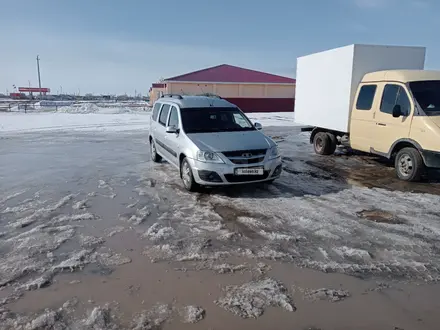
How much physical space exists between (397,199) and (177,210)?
3.84 m

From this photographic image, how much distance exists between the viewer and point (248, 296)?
3.42 meters

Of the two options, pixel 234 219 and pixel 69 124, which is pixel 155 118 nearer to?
pixel 234 219

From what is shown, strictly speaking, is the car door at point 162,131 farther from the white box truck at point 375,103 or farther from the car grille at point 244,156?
the white box truck at point 375,103

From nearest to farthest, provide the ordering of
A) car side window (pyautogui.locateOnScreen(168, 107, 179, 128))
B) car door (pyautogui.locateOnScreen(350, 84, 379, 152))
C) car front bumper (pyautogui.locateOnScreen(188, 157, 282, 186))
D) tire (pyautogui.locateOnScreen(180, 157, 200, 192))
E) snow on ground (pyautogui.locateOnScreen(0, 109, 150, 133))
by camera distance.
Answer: car front bumper (pyautogui.locateOnScreen(188, 157, 282, 186)) → tire (pyautogui.locateOnScreen(180, 157, 200, 192)) → car side window (pyautogui.locateOnScreen(168, 107, 179, 128)) → car door (pyautogui.locateOnScreen(350, 84, 379, 152)) → snow on ground (pyautogui.locateOnScreen(0, 109, 150, 133))

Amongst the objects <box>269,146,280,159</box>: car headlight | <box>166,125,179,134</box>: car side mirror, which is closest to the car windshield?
<box>166,125,179,134</box>: car side mirror

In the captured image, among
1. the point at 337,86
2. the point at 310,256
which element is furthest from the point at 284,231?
the point at 337,86

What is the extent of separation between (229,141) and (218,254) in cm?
292

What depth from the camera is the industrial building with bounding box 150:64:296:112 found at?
33.8 metres

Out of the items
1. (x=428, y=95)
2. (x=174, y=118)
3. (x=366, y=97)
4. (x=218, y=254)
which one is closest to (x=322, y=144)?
(x=366, y=97)

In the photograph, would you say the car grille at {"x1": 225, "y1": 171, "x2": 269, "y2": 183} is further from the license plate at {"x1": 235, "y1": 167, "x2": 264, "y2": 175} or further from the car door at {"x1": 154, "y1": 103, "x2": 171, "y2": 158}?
the car door at {"x1": 154, "y1": 103, "x2": 171, "y2": 158}

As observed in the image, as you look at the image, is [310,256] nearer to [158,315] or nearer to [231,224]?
[231,224]

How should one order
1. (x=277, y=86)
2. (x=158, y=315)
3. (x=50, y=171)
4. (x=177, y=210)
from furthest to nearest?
(x=277, y=86), (x=50, y=171), (x=177, y=210), (x=158, y=315)

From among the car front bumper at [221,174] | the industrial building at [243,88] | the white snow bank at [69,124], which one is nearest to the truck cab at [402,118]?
the car front bumper at [221,174]

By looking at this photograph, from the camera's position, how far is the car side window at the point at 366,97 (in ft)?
28.5
